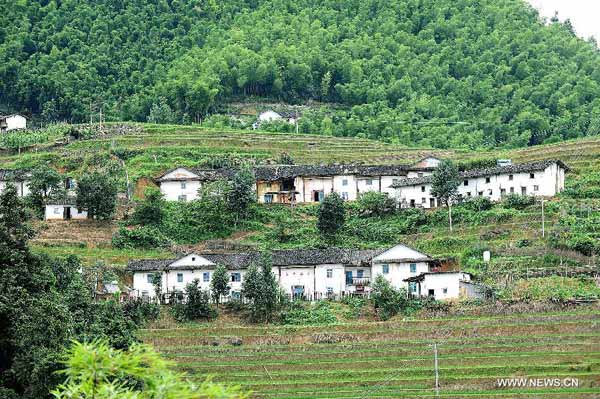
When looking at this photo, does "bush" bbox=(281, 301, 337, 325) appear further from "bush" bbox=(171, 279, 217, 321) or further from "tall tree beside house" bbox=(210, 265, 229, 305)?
"bush" bbox=(171, 279, 217, 321)

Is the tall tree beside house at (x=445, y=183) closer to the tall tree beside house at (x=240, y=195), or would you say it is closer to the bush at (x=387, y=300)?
the tall tree beside house at (x=240, y=195)

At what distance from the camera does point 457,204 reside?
62.4 meters

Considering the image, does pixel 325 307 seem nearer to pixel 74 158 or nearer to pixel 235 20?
pixel 74 158

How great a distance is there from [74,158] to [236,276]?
81.2 feet

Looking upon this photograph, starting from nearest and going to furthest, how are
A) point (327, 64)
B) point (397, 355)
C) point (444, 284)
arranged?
1. point (397, 355)
2. point (444, 284)
3. point (327, 64)

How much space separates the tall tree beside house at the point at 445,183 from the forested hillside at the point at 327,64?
2724 cm

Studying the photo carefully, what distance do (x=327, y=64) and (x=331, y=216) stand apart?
49269 millimetres

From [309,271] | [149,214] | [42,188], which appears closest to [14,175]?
[42,188]

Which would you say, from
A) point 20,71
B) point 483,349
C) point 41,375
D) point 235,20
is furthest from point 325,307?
point 235,20

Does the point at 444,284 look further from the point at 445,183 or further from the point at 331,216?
the point at 445,183

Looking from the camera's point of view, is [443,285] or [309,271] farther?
[309,271]

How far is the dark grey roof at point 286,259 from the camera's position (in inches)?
2093

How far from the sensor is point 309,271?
5322 cm

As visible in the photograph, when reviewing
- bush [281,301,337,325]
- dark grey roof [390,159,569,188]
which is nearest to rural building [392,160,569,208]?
dark grey roof [390,159,569,188]
